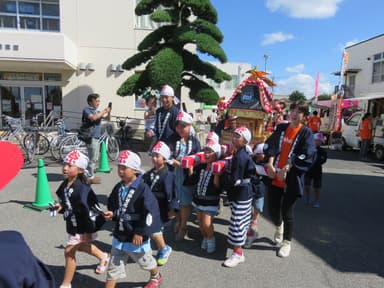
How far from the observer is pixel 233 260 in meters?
3.46

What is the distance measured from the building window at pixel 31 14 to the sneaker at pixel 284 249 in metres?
15.0

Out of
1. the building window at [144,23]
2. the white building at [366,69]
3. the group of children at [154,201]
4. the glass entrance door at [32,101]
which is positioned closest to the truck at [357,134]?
the white building at [366,69]

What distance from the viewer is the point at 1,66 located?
14070 millimetres

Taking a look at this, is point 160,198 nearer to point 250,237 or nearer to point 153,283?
point 153,283

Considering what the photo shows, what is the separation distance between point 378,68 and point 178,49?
1816 cm

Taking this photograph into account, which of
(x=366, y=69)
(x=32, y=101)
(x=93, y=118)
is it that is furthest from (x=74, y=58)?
(x=366, y=69)

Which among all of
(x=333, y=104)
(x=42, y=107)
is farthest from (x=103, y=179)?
(x=333, y=104)

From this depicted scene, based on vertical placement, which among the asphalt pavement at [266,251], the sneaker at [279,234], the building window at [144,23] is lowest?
the asphalt pavement at [266,251]

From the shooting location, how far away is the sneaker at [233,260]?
3.43 meters

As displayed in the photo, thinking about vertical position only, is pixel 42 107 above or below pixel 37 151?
above

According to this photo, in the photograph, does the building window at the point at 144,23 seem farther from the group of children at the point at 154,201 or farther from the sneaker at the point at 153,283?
the sneaker at the point at 153,283

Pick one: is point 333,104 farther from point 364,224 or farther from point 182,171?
point 182,171

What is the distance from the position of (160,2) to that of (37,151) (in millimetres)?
6716

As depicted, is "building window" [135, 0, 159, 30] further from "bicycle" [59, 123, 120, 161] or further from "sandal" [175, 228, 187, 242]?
"sandal" [175, 228, 187, 242]
